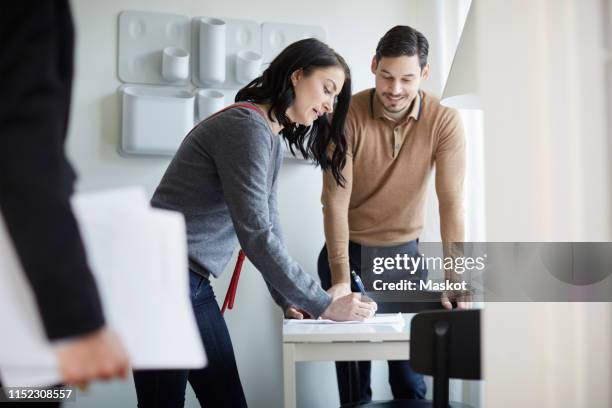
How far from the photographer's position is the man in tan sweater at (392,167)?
2162 millimetres

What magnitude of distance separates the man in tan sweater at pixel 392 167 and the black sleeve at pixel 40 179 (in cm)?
161

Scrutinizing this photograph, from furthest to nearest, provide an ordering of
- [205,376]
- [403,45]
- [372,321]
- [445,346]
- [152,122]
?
[152,122] → [403,45] → [372,321] → [205,376] → [445,346]

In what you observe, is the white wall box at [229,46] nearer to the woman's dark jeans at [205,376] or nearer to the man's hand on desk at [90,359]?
the woman's dark jeans at [205,376]

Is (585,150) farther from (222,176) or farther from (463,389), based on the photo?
(463,389)

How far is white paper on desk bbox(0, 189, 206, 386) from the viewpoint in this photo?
0.58m

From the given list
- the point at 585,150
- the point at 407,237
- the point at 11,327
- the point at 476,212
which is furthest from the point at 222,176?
the point at 476,212

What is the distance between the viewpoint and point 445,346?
1.28 metres

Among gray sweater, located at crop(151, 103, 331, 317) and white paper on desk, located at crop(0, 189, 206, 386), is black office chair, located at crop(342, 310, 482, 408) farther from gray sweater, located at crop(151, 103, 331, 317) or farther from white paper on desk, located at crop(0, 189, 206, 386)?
white paper on desk, located at crop(0, 189, 206, 386)

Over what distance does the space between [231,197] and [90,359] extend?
2.59ft

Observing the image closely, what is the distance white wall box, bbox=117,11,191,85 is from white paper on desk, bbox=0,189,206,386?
7.31ft

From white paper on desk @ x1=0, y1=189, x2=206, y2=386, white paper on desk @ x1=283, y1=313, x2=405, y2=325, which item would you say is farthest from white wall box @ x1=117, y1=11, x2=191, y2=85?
white paper on desk @ x1=0, y1=189, x2=206, y2=386

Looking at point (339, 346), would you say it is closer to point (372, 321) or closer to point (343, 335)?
point (343, 335)

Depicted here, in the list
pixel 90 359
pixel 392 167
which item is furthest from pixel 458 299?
pixel 90 359

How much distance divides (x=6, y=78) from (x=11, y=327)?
0.21m
